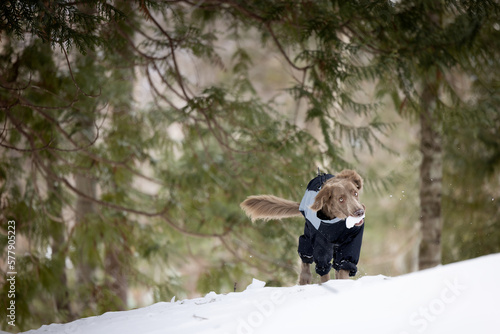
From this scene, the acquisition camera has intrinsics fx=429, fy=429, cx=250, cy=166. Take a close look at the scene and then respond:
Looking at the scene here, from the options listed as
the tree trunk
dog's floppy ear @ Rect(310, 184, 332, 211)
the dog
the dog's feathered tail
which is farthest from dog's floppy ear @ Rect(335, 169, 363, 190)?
the tree trunk

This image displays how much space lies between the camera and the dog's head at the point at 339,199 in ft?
6.43

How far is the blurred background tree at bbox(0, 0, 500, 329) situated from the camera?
3625 millimetres

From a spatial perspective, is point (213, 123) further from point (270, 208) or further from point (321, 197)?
point (321, 197)

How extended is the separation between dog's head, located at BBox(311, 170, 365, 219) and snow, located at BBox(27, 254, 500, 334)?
423 mm

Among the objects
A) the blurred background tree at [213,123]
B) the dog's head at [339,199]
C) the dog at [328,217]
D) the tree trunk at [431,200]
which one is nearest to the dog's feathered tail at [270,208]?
the dog at [328,217]

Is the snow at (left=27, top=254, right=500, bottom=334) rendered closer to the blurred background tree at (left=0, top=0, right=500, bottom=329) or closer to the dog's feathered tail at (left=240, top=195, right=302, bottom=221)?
the dog's feathered tail at (left=240, top=195, right=302, bottom=221)

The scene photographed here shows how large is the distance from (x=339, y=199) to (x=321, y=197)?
0.08 m

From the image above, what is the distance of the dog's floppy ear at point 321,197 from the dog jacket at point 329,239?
87 millimetres

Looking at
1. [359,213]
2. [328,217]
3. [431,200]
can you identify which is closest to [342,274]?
[328,217]

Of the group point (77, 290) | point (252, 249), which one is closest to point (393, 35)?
point (252, 249)

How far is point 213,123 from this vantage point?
189 inches

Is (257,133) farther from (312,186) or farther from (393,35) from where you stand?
(312,186)

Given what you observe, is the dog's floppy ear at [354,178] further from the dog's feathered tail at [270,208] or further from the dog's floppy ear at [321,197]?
the dog's feathered tail at [270,208]

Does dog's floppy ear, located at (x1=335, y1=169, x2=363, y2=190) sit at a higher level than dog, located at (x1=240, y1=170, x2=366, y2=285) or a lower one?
higher
